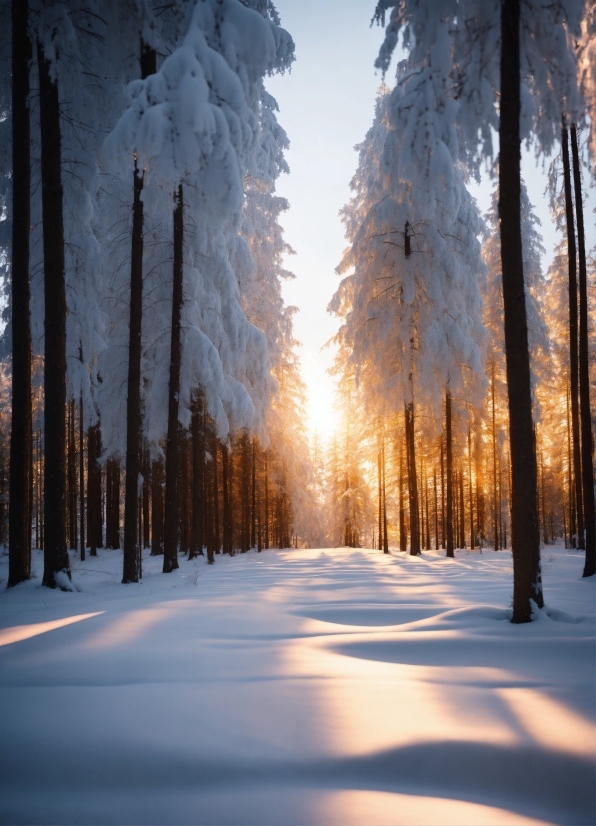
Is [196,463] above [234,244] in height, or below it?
below

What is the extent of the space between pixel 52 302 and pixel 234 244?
28.2 feet

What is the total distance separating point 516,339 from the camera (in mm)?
5098

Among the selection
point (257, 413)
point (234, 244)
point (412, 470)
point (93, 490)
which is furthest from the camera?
point (93, 490)

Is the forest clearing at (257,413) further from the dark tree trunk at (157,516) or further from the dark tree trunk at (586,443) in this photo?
the dark tree trunk at (157,516)

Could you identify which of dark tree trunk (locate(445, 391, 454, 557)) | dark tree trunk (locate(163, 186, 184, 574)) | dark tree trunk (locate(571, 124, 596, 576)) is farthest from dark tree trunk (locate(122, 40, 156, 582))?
dark tree trunk (locate(445, 391, 454, 557))

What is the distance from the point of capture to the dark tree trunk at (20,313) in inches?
292

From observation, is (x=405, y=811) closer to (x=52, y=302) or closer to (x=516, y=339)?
(x=516, y=339)

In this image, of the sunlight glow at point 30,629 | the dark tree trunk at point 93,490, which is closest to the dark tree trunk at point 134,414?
the sunlight glow at point 30,629

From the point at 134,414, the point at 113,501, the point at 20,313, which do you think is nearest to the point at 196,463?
the point at 134,414

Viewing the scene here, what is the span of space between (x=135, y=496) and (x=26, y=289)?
4196 mm

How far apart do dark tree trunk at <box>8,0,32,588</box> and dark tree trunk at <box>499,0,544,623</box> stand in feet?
23.3

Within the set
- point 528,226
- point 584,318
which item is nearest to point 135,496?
point 584,318

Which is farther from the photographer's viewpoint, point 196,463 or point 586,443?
point 196,463

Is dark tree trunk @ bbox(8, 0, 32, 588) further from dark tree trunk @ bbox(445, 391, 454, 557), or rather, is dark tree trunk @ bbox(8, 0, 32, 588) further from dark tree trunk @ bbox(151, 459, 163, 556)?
dark tree trunk @ bbox(151, 459, 163, 556)
